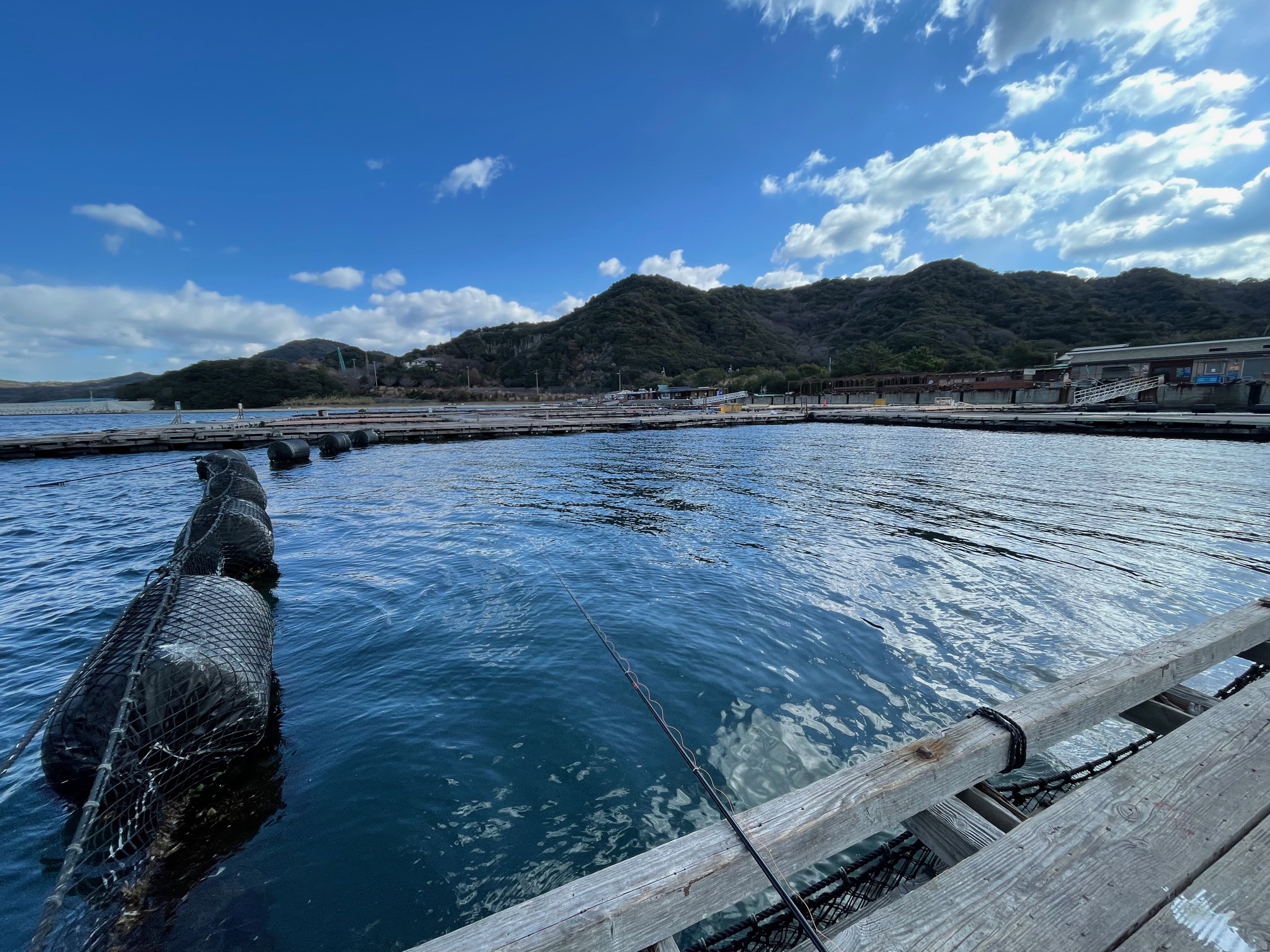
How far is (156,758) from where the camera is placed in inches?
126

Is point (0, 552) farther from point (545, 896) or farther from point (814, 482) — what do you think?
point (814, 482)

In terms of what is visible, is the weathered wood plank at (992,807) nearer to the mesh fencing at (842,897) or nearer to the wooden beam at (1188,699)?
the mesh fencing at (842,897)

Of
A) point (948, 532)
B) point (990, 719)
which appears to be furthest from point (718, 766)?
point (948, 532)

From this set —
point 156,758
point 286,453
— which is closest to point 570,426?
point 286,453

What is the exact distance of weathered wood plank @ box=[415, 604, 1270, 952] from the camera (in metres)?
1.43

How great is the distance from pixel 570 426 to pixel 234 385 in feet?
391

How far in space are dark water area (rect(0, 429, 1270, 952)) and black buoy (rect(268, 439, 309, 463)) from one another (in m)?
7.43

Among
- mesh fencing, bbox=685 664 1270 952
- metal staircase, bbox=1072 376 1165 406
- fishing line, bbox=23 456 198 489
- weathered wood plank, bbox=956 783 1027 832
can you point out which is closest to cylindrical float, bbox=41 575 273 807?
mesh fencing, bbox=685 664 1270 952

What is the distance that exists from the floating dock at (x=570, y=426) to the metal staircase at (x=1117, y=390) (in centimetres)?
847

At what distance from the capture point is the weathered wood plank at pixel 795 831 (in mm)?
1430

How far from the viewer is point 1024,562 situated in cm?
834

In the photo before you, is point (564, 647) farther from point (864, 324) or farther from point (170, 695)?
point (864, 324)

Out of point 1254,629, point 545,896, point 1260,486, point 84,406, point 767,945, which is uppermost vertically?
point 84,406

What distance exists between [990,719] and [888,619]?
4316 millimetres
